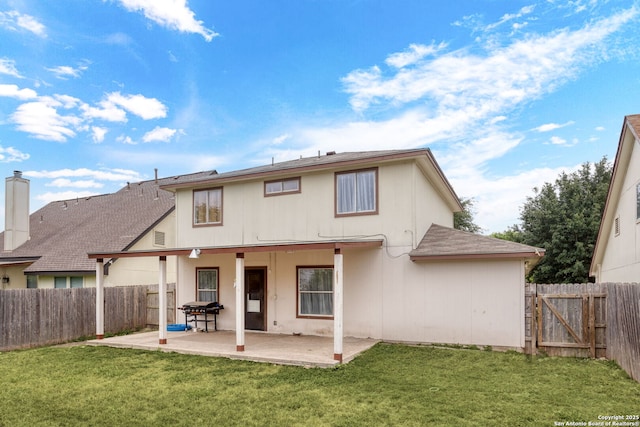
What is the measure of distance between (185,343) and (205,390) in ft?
13.4

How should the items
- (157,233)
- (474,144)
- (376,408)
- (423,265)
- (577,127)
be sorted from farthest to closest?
(474,144), (577,127), (157,233), (423,265), (376,408)

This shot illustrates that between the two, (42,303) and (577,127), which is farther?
(577,127)

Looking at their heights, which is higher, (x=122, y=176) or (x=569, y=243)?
(x=122, y=176)

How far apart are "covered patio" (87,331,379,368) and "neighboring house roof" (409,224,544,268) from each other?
8.52 ft

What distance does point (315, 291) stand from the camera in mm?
11242

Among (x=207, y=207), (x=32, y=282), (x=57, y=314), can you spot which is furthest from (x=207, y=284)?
(x=32, y=282)

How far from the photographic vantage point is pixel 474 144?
2234 centimetres

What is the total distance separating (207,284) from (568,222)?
65.3ft

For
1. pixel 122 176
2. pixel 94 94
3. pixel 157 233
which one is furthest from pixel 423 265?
pixel 122 176

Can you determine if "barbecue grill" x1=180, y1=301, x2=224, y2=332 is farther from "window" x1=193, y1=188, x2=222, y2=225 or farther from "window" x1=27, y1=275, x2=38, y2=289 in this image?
"window" x1=27, y1=275, x2=38, y2=289

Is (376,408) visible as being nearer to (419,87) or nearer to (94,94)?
(419,87)

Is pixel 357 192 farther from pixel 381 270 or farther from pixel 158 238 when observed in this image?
pixel 158 238

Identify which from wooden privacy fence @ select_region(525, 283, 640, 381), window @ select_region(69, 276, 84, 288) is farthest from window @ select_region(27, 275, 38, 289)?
wooden privacy fence @ select_region(525, 283, 640, 381)

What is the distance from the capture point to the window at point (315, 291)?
11.1 meters
